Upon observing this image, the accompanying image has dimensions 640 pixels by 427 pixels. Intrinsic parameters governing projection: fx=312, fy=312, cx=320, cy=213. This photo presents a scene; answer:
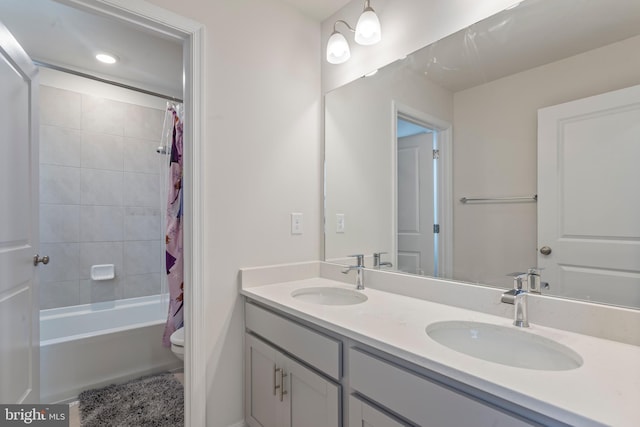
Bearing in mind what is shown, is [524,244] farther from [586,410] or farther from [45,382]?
[45,382]

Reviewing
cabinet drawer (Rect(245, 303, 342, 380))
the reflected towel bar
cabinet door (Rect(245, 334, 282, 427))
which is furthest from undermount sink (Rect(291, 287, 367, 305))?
the reflected towel bar

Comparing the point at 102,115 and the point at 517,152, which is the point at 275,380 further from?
the point at 102,115

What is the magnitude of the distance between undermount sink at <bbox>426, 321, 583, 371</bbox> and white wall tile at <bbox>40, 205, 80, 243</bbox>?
280 cm

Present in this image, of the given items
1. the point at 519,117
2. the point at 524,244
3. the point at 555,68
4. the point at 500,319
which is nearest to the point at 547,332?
the point at 500,319

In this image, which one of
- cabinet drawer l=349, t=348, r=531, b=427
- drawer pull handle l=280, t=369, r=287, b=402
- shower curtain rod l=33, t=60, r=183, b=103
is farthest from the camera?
shower curtain rod l=33, t=60, r=183, b=103

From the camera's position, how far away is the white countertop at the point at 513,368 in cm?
59

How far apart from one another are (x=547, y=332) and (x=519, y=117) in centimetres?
76

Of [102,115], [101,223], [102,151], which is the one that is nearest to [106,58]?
[102,115]

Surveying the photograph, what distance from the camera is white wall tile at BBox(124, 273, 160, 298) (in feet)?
9.05

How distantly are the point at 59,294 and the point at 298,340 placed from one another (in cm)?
232

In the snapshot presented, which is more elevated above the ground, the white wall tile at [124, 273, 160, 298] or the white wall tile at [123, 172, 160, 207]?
the white wall tile at [123, 172, 160, 207]

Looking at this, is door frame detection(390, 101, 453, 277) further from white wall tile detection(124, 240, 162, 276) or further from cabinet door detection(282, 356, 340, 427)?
white wall tile detection(124, 240, 162, 276)

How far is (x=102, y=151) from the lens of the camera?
8.73 feet

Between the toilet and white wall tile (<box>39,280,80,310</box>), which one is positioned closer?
the toilet
